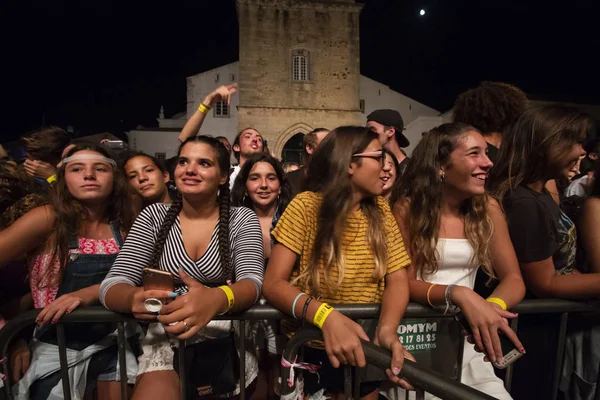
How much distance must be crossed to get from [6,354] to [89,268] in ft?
1.95

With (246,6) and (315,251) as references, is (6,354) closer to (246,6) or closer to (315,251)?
(315,251)

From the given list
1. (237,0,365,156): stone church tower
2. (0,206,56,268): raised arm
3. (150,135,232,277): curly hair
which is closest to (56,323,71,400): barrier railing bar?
(150,135,232,277): curly hair

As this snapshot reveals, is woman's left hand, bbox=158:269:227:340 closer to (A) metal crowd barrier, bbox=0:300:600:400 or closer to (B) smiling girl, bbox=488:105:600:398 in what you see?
(A) metal crowd barrier, bbox=0:300:600:400

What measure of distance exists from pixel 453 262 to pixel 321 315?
1.02 meters

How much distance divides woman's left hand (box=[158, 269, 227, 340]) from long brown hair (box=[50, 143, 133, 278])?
1158mm

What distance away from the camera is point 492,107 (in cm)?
295

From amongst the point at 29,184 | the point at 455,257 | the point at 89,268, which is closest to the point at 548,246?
the point at 455,257

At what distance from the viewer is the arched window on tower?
66.4ft

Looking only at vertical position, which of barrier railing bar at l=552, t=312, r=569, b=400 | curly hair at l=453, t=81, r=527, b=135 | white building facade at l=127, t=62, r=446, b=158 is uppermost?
white building facade at l=127, t=62, r=446, b=158

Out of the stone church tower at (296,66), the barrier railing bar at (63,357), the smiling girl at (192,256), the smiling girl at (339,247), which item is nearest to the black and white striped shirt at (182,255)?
the smiling girl at (192,256)

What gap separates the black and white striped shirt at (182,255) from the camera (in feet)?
6.31

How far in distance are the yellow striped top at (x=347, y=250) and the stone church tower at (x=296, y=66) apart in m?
18.3

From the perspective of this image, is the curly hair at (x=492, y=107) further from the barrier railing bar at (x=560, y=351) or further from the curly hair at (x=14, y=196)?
the curly hair at (x=14, y=196)

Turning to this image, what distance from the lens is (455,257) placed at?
6.91ft
